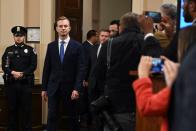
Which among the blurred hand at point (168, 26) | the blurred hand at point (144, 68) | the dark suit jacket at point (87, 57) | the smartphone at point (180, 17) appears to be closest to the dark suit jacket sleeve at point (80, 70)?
the dark suit jacket at point (87, 57)

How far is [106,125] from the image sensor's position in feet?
14.2

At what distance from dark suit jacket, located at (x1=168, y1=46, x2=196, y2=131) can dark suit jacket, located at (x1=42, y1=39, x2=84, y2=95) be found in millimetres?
4965

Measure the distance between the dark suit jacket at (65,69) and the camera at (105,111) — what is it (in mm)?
2002

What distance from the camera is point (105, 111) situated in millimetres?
4297

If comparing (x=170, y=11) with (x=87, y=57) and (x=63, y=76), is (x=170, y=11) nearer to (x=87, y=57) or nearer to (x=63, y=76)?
(x=63, y=76)

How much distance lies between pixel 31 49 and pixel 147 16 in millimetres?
4043

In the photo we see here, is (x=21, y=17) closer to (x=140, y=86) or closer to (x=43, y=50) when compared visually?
(x=43, y=50)

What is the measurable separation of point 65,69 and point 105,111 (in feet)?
7.20

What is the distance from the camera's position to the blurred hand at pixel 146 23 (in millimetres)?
4227

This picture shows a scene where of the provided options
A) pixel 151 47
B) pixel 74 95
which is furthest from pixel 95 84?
pixel 151 47

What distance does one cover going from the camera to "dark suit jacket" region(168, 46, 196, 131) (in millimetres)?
1232

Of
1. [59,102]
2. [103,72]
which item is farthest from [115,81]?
[59,102]

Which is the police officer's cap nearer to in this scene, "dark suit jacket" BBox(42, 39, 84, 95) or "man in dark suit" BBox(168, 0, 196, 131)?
"dark suit jacket" BBox(42, 39, 84, 95)

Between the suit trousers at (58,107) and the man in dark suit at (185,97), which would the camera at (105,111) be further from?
the man in dark suit at (185,97)
